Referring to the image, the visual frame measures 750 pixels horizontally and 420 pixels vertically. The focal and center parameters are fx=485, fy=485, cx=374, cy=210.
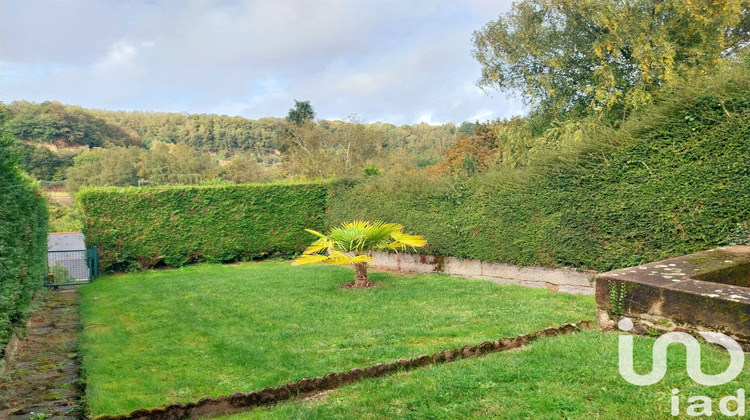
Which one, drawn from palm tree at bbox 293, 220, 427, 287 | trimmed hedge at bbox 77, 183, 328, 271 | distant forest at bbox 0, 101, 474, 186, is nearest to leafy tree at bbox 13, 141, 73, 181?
distant forest at bbox 0, 101, 474, 186

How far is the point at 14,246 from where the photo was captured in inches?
242

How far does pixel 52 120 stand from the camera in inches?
1255

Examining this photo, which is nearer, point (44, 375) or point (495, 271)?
point (44, 375)

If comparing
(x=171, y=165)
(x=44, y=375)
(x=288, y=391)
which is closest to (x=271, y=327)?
(x=44, y=375)

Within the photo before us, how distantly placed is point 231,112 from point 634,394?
5250cm

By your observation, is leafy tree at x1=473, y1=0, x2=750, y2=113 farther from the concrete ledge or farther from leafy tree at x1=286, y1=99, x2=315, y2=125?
leafy tree at x1=286, y1=99, x2=315, y2=125

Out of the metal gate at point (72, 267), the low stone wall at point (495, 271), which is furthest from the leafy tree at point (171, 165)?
the low stone wall at point (495, 271)

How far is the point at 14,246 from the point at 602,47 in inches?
574

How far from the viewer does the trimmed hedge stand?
45.8 feet

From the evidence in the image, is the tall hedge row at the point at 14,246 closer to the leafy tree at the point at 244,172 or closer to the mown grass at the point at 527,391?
the mown grass at the point at 527,391

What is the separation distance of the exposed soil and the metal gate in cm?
490

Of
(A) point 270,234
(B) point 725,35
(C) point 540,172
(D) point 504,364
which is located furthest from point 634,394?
(B) point 725,35

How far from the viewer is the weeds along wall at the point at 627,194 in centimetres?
646

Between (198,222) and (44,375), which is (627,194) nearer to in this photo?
(44,375)
